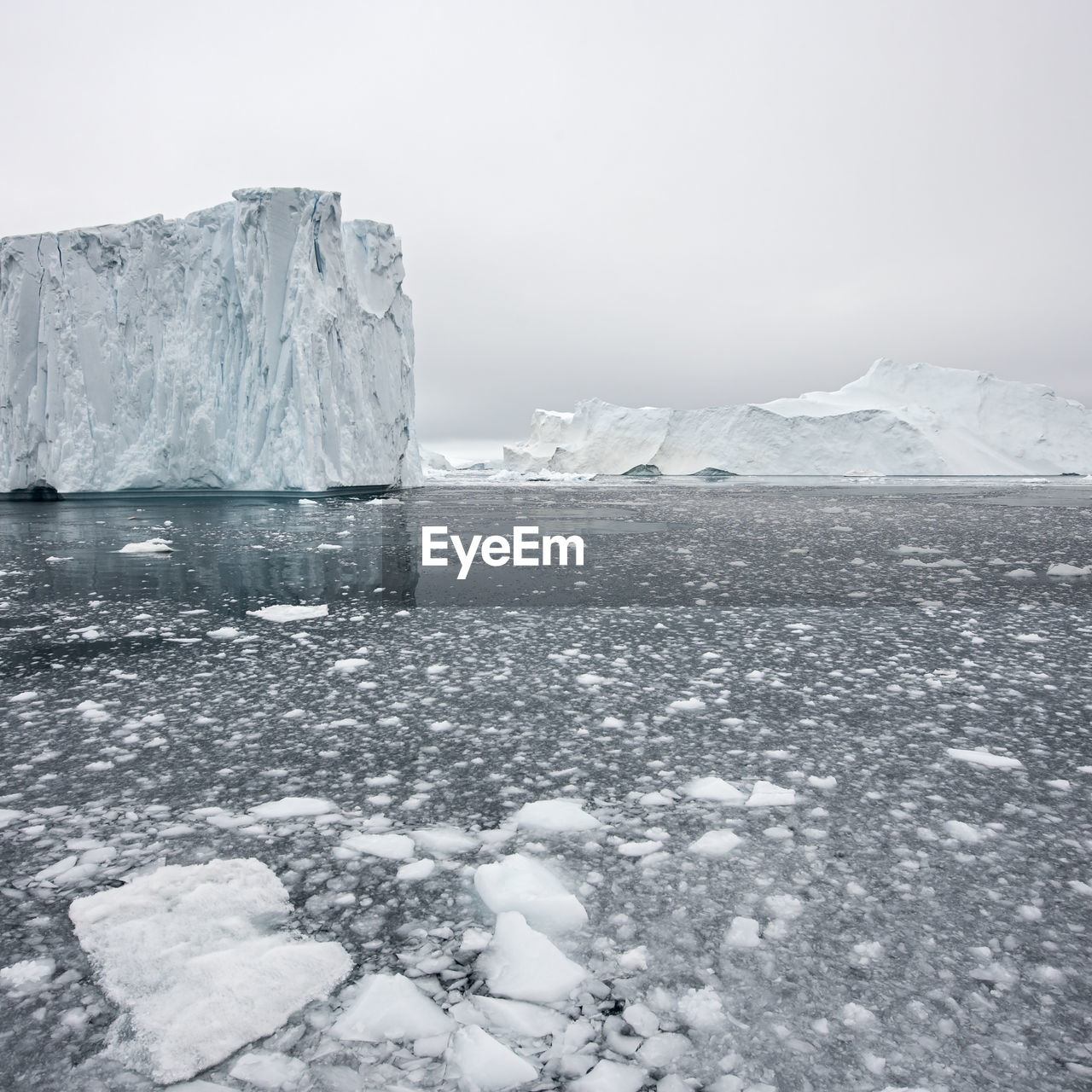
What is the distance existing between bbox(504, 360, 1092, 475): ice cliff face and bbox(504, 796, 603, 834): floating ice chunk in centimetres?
3534

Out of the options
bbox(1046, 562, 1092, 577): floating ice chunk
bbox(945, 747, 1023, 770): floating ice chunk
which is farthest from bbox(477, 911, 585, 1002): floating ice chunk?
bbox(1046, 562, 1092, 577): floating ice chunk

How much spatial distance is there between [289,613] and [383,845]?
2.29 meters

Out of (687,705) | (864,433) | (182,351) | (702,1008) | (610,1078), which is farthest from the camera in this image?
(864,433)

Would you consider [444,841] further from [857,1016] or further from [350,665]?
[350,665]

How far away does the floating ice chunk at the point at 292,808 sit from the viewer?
1447 mm

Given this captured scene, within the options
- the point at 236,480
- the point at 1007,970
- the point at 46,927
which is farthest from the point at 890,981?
the point at 236,480

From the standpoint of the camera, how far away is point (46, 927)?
1090 millimetres

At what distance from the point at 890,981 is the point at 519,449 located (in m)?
43.9

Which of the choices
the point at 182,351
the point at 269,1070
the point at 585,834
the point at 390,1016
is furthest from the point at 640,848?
the point at 182,351

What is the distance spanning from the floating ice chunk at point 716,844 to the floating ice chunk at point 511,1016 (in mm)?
482

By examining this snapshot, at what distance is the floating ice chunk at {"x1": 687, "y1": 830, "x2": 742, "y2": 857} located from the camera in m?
1.31

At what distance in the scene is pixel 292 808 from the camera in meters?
1.47

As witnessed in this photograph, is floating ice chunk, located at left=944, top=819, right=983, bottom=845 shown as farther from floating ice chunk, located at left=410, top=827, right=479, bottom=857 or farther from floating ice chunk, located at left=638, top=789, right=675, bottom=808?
floating ice chunk, located at left=410, top=827, right=479, bottom=857

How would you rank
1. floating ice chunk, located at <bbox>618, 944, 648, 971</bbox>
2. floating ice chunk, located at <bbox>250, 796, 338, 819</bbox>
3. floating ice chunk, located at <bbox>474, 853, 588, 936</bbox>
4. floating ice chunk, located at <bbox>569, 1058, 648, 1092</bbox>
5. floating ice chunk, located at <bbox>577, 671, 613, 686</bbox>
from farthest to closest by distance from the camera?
floating ice chunk, located at <bbox>577, 671, 613, 686</bbox> < floating ice chunk, located at <bbox>250, 796, 338, 819</bbox> < floating ice chunk, located at <bbox>474, 853, 588, 936</bbox> < floating ice chunk, located at <bbox>618, 944, 648, 971</bbox> < floating ice chunk, located at <bbox>569, 1058, 648, 1092</bbox>
